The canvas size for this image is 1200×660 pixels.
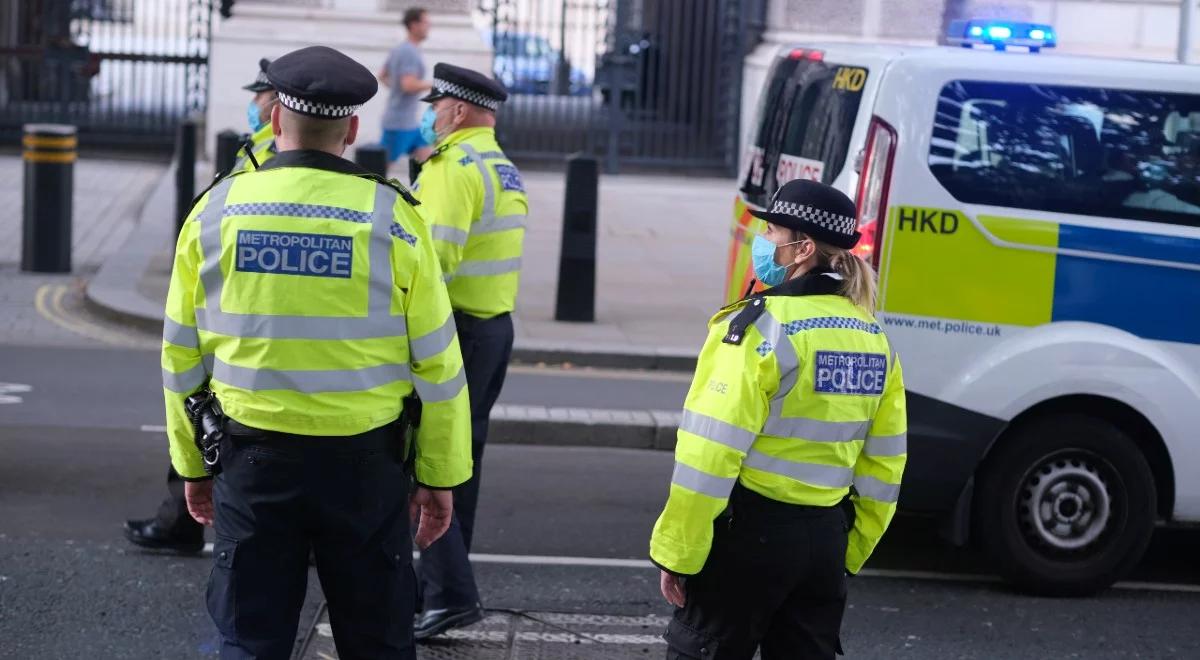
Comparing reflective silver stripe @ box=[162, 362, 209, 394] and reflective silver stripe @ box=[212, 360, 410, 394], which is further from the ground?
reflective silver stripe @ box=[212, 360, 410, 394]

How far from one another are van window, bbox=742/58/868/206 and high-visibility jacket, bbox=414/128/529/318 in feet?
4.38

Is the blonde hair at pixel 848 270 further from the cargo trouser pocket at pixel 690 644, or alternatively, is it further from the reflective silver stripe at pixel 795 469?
the cargo trouser pocket at pixel 690 644

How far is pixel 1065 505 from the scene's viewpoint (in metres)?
6.23

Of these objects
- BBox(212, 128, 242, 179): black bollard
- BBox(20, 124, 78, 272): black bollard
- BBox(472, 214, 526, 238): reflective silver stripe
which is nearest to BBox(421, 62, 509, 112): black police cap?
BBox(472, 214, 526, 238): reflective silver stripe

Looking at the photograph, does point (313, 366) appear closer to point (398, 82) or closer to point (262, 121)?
point (262, 121)

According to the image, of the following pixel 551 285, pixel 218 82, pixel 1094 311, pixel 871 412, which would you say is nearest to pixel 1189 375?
pixel 1094 311

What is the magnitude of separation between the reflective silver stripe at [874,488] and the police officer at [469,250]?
5.75 feet

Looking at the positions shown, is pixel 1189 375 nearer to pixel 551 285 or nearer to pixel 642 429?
pixel 642 429

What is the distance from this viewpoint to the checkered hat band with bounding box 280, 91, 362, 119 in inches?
142

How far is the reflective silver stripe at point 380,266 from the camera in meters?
3.58

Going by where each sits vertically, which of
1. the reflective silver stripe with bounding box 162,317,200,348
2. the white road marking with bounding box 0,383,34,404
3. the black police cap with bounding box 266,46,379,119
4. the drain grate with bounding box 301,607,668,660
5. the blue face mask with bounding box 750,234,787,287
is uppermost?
the black police cap with bounding box 266,46,379,119

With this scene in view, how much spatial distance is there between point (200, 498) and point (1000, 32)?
4.12 m

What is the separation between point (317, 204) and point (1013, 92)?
3.31m

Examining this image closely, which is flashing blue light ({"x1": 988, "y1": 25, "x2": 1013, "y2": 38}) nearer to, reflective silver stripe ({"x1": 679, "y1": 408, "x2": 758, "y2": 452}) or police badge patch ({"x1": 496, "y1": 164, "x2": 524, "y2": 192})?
police badge patch ({"x1": 496, "y1": 164, "x2": 524, "y2": 192})
